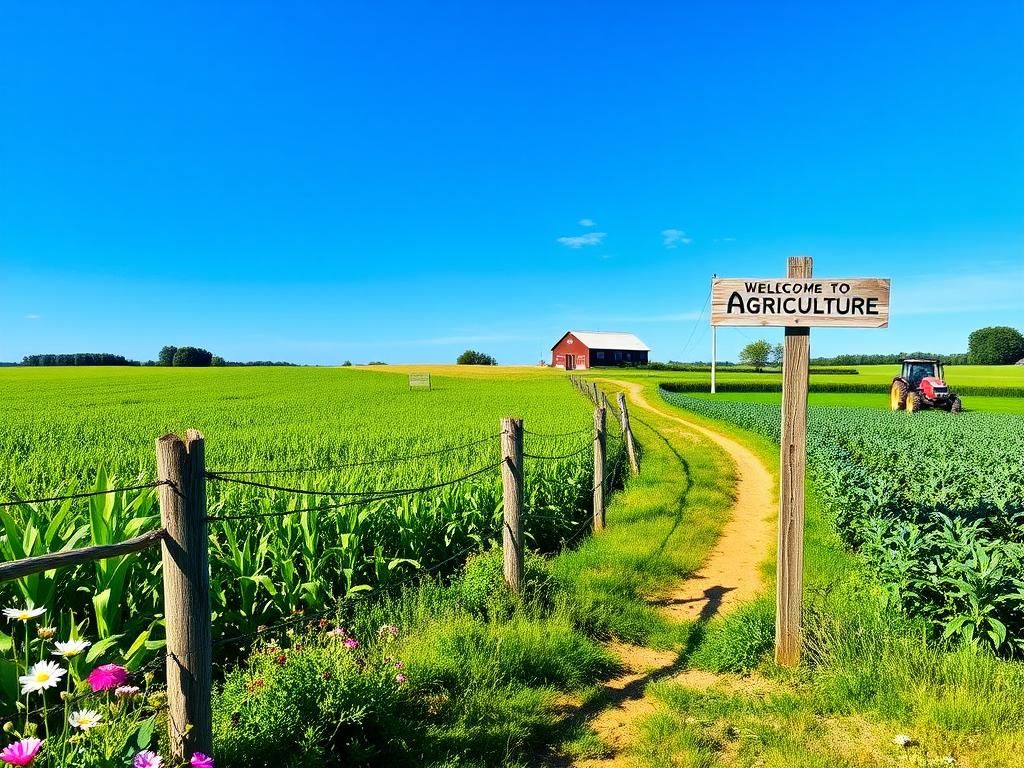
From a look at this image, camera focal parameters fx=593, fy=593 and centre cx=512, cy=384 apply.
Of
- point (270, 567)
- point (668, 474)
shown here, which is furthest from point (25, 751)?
point (668, 474)

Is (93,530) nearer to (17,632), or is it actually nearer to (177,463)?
(17,632)

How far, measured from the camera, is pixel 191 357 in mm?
90250

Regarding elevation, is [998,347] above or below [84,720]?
above

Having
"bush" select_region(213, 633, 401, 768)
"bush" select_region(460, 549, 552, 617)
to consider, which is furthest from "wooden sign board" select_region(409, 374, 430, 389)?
"bush" select_region(213, 633, 401, 768)

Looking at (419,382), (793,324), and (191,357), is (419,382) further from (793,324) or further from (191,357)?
(191,357)

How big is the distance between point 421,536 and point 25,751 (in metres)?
4.44

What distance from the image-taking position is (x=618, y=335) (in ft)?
327

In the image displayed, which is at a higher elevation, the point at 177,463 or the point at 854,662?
the point at 177,463

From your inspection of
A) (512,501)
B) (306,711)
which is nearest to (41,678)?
(306,711)

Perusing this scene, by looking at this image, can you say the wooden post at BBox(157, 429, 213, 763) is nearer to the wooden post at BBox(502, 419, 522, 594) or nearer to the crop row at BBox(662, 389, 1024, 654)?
the wooden post at BBox(502, 419, 522, 594)

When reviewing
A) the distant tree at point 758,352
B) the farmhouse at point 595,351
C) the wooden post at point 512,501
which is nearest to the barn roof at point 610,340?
the farmhouse at point 595,351

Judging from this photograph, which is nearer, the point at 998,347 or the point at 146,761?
the point at 146,761

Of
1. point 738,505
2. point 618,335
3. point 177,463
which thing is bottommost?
point 738,505

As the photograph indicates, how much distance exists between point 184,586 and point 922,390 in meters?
35.6
